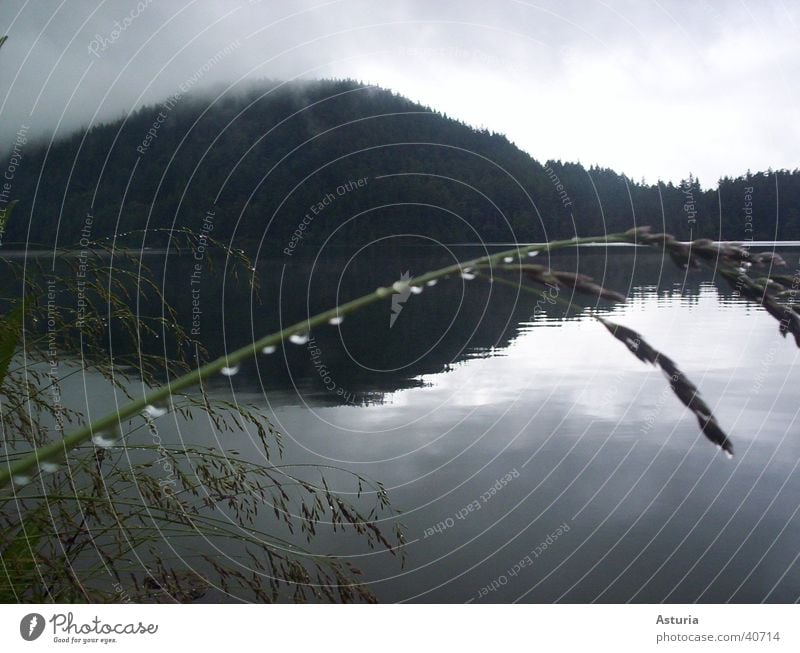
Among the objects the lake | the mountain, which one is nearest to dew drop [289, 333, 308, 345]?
the lake

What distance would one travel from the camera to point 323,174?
3.24 m

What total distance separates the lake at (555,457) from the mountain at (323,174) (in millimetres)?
398

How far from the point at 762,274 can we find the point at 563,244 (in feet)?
0.70

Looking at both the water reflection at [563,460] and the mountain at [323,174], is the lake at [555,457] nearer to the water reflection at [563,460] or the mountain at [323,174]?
the water reflection at [563,460]

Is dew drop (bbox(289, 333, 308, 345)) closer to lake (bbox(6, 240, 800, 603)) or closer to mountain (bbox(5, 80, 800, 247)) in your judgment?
lake (bbox(6, 240, 800, 603))

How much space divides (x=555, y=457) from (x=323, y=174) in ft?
5.60

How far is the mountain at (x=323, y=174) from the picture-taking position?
85.1 inches

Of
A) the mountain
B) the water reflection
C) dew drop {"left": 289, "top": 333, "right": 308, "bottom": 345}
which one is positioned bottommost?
the water reflection

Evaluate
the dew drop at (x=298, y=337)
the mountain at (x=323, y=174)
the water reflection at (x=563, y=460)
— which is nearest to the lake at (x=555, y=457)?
the water reflection at (x=563, y=460)

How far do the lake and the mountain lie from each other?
40 centimetres

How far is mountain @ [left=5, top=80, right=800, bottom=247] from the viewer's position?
2.16 metres

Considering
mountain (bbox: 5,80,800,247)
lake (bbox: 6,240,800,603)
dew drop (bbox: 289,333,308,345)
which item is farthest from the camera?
mountain (bbox: 5,80,800,247)
